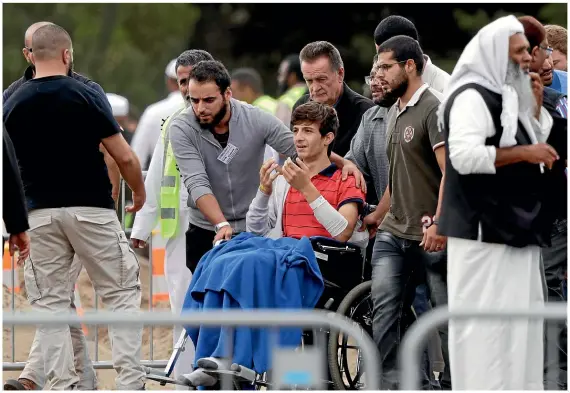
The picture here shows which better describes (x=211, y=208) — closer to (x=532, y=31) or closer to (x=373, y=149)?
(x=373, y=149)

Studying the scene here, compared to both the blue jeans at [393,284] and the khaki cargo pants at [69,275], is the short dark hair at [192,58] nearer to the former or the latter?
the khaki cargo pants at [69,275]

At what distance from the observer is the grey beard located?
23.3ft

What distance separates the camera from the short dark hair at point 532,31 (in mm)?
7492

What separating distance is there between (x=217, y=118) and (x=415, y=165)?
1.41 m

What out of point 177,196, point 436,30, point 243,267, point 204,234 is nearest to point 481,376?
point 243,267

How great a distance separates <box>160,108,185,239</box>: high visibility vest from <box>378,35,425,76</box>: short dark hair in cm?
185

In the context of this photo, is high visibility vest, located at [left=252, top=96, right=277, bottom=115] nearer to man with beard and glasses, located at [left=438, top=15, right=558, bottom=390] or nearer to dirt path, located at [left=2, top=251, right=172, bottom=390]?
dirt path, located at [left=2, top=251, right=172, bottom=390]

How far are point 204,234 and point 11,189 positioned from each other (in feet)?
5.81

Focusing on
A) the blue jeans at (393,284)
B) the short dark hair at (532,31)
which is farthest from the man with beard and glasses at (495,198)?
the blue jeans at (393,284)

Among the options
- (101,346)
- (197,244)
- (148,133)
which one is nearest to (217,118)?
(197,244)

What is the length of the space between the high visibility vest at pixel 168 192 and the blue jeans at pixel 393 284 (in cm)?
176

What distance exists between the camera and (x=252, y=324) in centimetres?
565

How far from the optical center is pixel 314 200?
8.23 metres

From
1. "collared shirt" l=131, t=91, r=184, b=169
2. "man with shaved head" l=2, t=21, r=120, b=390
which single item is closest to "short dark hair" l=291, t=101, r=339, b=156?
"man with shaved head" l=2, t=21, r=120, b=390
